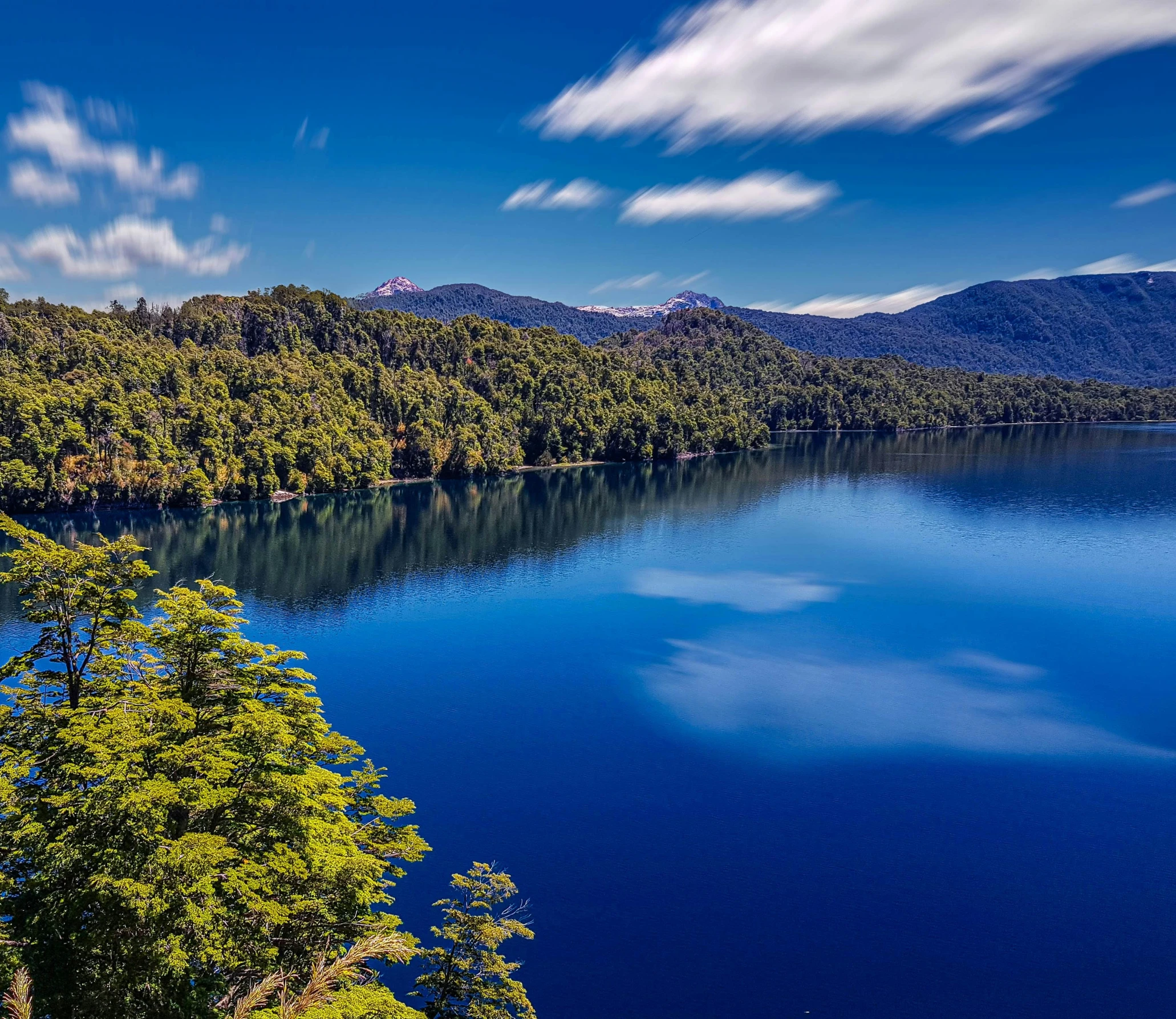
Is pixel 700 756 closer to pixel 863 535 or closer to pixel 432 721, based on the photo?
pixel 432 721

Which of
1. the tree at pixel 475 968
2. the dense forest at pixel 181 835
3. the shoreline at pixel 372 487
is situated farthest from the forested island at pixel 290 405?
the tree at pixel 475 968

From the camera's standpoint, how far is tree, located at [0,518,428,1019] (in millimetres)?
13617

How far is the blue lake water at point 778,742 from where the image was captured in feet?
79.8

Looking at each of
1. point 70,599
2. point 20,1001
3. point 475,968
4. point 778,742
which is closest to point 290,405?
point 778,742

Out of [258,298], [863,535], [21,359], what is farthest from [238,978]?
[258,298]

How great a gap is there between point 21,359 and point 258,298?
222ft

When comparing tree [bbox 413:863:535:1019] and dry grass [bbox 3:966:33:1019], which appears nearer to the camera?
dry grass [bbox 3:966:33:1019]

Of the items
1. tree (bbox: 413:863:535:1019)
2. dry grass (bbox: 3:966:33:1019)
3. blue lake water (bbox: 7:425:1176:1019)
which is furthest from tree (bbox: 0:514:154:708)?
blue lake water (bbox: 7:425:1176:1019)

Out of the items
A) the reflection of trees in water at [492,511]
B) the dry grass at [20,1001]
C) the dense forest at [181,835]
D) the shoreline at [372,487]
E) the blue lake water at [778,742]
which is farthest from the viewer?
the shoreline at [372,487]

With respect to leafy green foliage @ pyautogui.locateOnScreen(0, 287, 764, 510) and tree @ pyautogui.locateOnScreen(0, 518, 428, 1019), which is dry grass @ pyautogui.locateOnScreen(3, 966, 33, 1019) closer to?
tree @ pyautogui.locateOnScreen(0, 518, 428, 1019)

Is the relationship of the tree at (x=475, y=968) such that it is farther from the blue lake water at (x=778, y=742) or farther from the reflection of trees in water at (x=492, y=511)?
the reflection of trees in water at (x=492, y=511)

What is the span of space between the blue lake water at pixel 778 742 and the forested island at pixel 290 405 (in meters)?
16.6

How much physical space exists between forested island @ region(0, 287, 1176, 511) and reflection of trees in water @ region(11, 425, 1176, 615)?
5.84 m

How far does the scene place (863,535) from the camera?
8712cm
